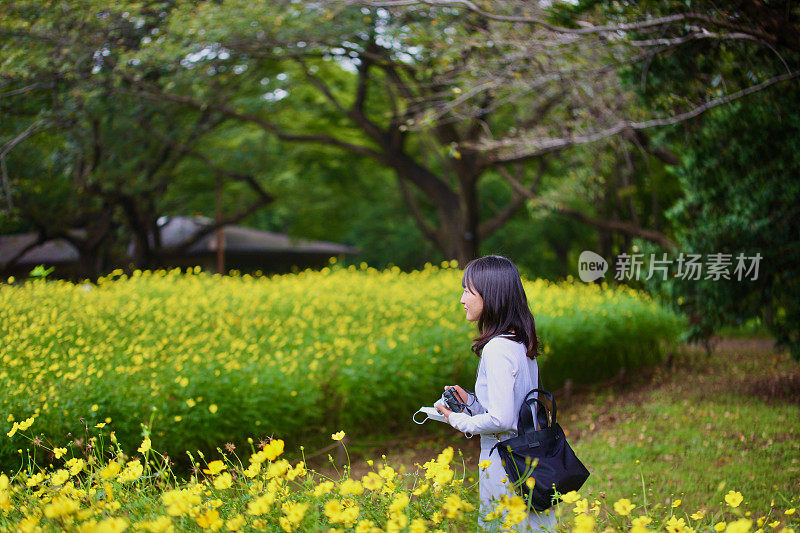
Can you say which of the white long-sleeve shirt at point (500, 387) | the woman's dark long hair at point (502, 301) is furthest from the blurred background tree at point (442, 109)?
the white long-sleeve shirt at point (500, 387)

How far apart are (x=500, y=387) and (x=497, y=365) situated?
8 cm

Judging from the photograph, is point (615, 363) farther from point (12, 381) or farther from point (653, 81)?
point (12, 381)

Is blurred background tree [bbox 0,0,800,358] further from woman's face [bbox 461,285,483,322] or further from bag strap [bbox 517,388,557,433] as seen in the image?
bag strap [bbox 517,388,557,433]

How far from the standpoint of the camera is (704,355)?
387 inches

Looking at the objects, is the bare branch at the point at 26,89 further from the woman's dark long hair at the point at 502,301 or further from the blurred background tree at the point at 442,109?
the woman's dark long hair at the point at 502,301

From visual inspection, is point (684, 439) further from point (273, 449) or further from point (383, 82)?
point (383, 82)

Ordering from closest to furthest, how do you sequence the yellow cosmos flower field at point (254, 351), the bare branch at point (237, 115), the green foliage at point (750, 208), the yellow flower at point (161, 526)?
the yellow flower at point (161, 526) < the yellow cosmos flower field at point (254, 351) < the green foliage at point (750, 208) < the bare branch at point (237, 115)

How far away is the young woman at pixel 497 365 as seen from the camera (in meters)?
2.34

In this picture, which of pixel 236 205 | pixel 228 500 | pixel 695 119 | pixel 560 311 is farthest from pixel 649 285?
pixel 236 205

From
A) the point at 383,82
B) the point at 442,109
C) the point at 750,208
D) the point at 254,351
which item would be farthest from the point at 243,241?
the point at 750,208

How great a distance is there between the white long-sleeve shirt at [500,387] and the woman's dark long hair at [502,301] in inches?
1.9

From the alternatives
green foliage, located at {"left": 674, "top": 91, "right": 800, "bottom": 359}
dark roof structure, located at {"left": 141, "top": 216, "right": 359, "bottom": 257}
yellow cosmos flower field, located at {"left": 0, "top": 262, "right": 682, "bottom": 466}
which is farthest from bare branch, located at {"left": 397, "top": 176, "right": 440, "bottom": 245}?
green foliage, located at {"left": 674, "top": 91, "right": 800, "bottom": 359}

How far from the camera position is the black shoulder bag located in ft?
7.50

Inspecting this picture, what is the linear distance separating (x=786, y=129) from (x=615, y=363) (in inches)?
140
